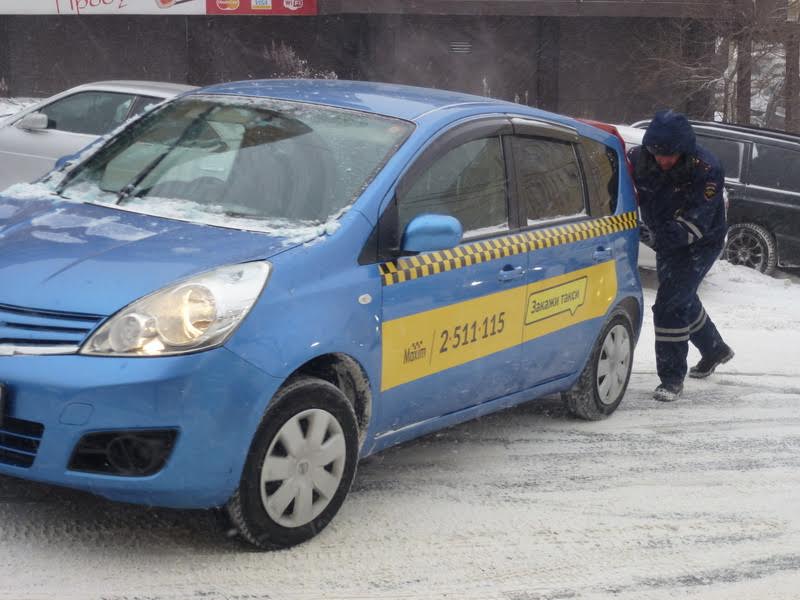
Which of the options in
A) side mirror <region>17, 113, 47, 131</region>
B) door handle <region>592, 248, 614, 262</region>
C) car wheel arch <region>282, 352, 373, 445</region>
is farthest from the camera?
side mirror <region>17, 113, 47, 131</region>

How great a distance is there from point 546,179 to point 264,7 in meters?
18.7

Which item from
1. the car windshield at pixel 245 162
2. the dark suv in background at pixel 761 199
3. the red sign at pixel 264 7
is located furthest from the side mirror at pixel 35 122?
the red sign at pixel 264 7

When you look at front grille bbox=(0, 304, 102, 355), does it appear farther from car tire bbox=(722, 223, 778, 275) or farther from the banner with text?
the banner with text

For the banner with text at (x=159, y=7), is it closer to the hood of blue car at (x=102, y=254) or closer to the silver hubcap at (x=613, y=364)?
the silver hubcap at (x=613, y=364)

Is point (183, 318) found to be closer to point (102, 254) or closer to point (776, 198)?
point (102, 254)

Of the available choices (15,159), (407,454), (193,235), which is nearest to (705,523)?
(407,454)

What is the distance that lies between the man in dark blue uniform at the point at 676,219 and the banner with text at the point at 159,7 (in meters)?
17.3

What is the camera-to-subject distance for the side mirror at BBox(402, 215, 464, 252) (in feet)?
16.2

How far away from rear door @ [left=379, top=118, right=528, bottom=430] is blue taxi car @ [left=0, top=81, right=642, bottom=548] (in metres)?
0.01

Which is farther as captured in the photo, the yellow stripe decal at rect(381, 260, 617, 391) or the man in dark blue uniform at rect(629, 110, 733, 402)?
the man in dark blue uniform at rect(629, 110, 733, 402)

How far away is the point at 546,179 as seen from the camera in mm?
6254

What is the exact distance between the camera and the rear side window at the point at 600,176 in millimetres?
6730

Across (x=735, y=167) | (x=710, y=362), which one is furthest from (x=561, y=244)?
(x=735, y=167)

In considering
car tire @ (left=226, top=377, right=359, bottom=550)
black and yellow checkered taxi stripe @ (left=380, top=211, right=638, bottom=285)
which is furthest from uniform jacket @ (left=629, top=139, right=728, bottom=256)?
car tire @ (left=226, top=377, right=359, bottom=550)
